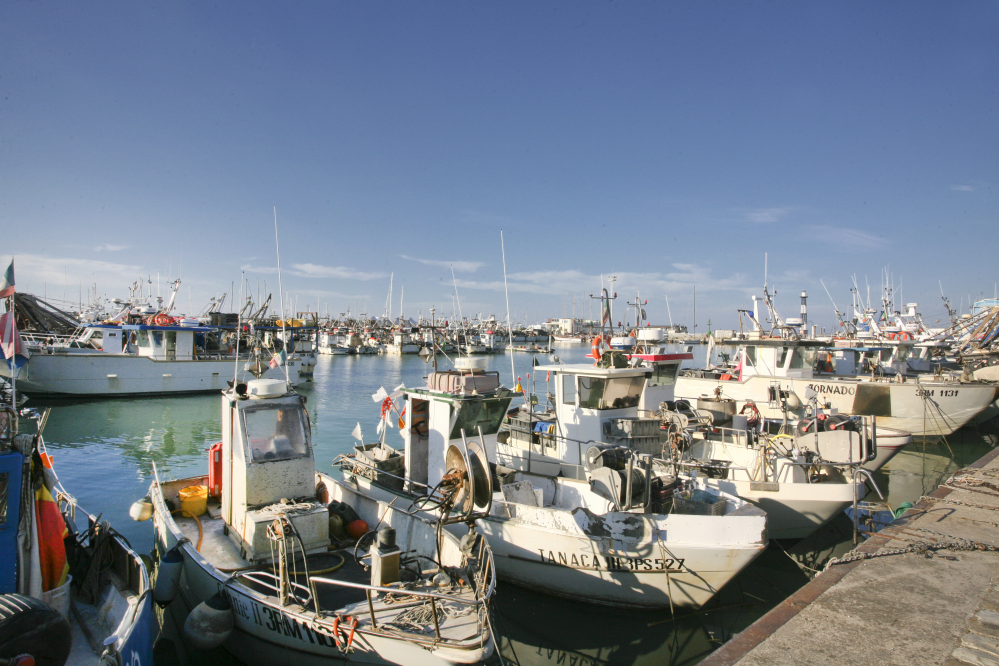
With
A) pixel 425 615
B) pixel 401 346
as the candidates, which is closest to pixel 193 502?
pixel 425 615

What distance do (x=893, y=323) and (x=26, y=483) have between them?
189 ft

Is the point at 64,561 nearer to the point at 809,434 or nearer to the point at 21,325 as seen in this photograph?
the point at 809,434

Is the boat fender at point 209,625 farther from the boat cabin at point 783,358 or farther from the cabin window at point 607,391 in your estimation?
the boat cabin at point 783,358

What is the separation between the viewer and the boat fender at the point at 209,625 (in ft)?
19.6

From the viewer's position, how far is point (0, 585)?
514 cm

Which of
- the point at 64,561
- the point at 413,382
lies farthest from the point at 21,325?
the point at 64,561

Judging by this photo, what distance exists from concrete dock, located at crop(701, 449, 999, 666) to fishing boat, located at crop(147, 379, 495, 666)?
259cm

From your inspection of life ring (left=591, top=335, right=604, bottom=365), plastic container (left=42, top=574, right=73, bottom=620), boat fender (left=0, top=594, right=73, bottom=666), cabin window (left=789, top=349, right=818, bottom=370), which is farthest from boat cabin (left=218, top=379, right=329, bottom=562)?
cabin window (left=789, top=349, right=818, bottom=370)

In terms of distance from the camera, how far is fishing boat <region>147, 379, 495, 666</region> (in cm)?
512

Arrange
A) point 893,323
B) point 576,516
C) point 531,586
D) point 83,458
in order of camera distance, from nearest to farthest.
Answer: point 576,516
point 531,586
point 83,458
point 893,323

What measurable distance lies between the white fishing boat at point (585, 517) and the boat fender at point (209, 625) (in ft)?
8.38

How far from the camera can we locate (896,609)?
5.10 meters

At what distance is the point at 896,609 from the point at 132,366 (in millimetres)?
35714

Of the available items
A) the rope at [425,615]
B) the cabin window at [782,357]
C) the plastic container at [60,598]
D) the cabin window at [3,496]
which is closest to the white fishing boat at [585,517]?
the rope at [425,615]
